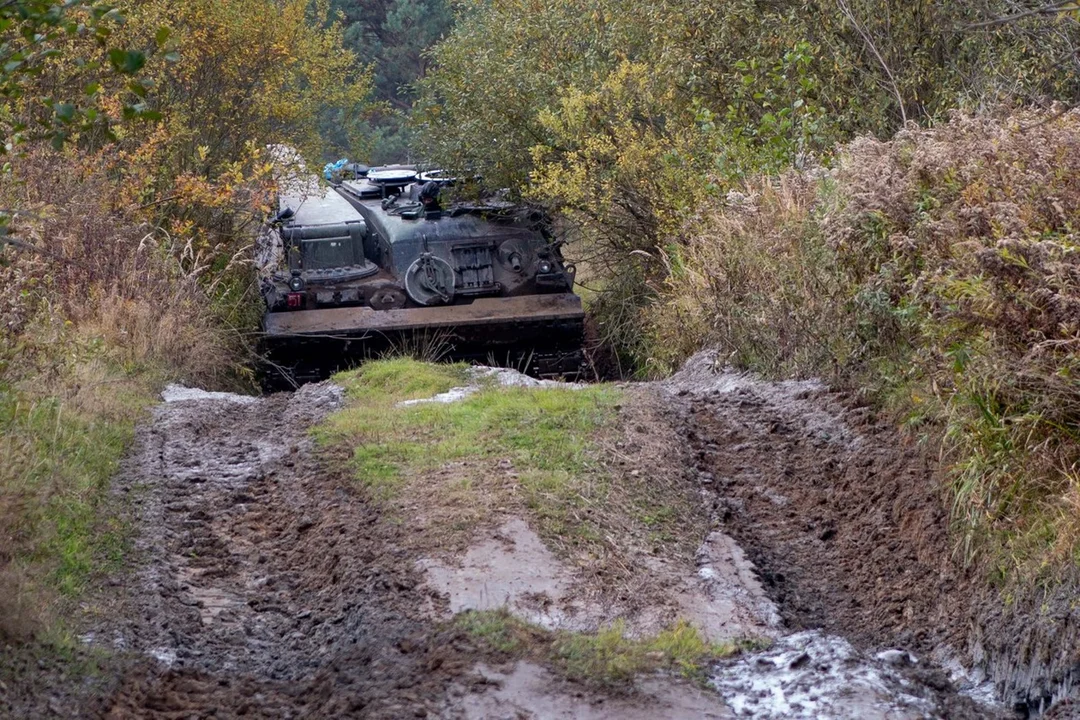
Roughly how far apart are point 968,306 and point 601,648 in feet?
7.08

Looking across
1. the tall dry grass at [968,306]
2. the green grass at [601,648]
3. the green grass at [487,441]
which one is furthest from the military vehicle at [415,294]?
the green grass at [601,648]

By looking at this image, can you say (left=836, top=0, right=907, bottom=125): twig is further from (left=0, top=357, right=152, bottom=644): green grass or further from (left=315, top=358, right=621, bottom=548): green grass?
A: (left=0, top=357, right=152, bottom=644): green grass

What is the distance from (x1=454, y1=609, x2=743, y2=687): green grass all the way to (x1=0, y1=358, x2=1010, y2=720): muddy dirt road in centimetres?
7

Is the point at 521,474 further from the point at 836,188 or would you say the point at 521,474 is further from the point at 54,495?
the point at 836,188

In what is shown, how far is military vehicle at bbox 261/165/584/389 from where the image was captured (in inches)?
501

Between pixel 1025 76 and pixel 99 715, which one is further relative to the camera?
pixel 1025 76

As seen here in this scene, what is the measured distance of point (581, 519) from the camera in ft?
20.1

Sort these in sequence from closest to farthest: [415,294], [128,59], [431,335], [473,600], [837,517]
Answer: [128,59] < [473,600] < [837,517] < [431,335] < [415,294]

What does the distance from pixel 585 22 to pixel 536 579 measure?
11.4 meters

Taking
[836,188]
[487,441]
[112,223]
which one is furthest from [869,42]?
[112,223]

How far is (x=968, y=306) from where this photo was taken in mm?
5609

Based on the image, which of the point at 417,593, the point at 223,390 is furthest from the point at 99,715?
the point at 223,390

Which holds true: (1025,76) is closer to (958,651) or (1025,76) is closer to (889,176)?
(889,176)

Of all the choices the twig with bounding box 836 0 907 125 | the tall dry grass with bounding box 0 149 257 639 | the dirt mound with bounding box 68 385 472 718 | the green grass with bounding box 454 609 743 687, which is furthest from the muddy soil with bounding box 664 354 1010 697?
the twig with bounding box 836 0 907 125
